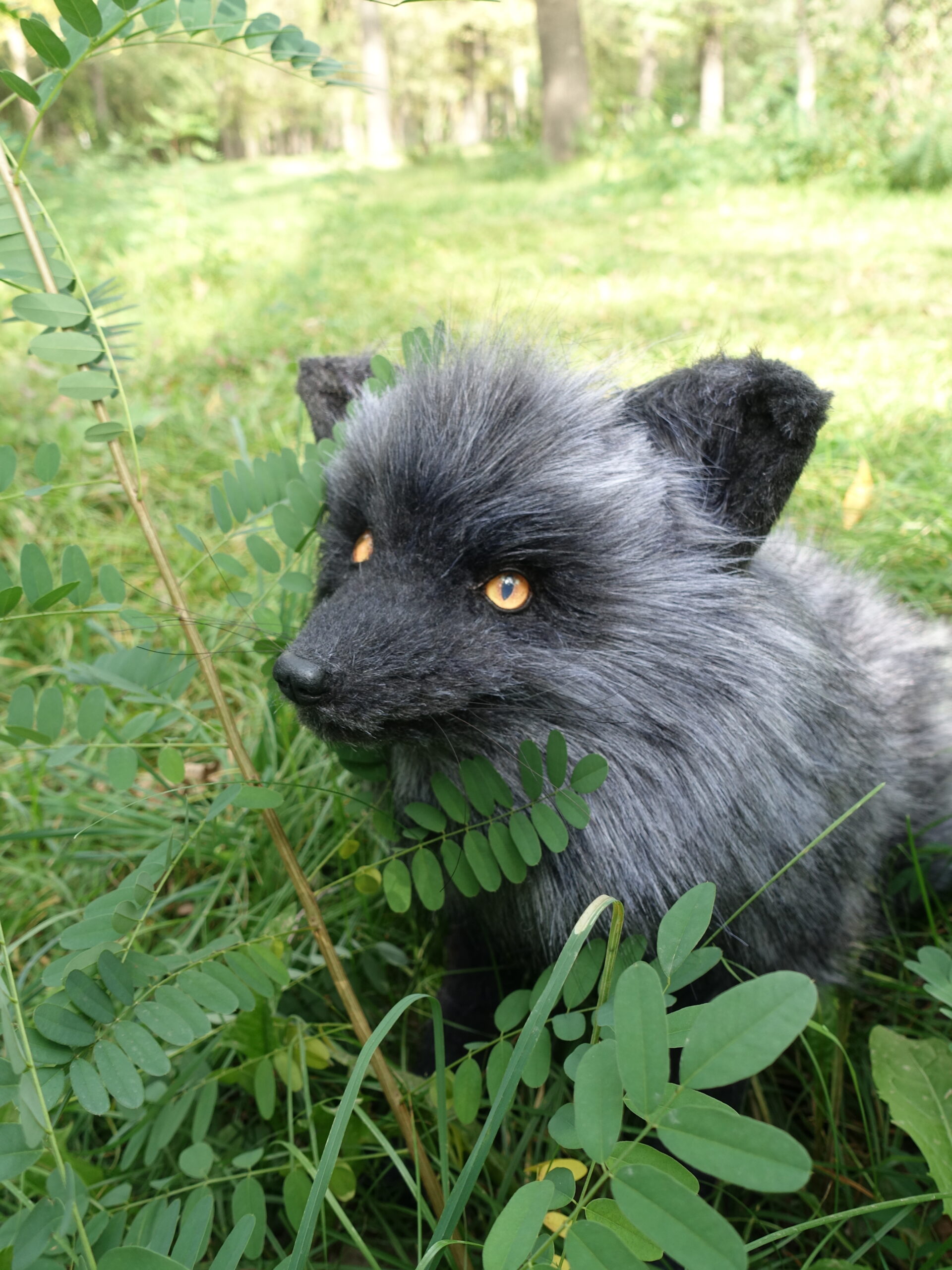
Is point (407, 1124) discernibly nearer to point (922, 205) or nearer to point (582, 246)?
point (582, 246)

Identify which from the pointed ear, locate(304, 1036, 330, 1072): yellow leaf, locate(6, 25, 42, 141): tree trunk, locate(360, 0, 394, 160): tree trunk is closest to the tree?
locate(360, 0, 394, 160): tree trunk

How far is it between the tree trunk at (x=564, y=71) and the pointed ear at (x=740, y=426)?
13949 mm

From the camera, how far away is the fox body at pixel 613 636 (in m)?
1.50

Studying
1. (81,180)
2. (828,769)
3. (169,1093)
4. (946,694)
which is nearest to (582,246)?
(81,180)

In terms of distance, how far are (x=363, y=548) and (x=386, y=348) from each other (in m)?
0.74

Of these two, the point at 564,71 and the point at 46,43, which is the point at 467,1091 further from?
the point at 564,71

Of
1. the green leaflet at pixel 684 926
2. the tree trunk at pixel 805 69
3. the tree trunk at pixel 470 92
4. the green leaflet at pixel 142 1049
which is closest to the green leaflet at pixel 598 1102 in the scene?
the green leaflet at pixel 684 926

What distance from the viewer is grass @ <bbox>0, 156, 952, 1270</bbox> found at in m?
1.78

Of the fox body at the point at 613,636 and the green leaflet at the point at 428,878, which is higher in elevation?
the fox body at the point at 613,636

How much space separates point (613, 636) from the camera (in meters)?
1.55

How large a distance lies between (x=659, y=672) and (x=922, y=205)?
905 centimetres

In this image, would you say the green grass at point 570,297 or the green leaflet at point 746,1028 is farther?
the green grass at point 570,297

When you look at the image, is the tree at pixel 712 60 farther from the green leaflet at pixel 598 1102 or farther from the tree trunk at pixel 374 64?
the green leaflet at pixel 598 1102

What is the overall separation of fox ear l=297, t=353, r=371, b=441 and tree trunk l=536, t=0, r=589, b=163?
13.5 meters
